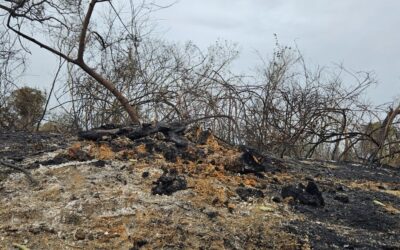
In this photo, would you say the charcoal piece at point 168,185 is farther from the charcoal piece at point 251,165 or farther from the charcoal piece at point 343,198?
the charcoal piece at point 343,198

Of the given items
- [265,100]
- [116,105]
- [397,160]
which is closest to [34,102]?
[116,105]

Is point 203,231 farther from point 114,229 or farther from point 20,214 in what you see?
point 20,214

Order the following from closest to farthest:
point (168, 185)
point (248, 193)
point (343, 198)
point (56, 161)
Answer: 1. point (168, 185)
2. point (248, 193)
3. point (343, 198)
4. point (56, 161)

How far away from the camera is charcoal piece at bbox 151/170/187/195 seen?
3.60 m

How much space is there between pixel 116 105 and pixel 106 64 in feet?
6.63

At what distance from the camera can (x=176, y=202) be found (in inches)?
137

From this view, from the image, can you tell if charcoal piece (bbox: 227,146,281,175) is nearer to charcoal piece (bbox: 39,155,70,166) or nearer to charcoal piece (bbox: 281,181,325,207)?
charcoal piece (bbox: 281,181,325,207)

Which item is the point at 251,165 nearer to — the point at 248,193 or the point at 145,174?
the point at 248,193

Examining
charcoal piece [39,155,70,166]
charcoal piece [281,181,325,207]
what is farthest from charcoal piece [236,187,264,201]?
charcoal piece [39,155,70,166]

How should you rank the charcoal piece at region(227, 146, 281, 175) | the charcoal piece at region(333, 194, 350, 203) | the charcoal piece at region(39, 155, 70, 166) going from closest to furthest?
the charcoal piece at region(333, 194, 350, 203), the charcoal piece at region(39, 155, 70, 166), the charcoal piece at region(227, 146, 281, 175)

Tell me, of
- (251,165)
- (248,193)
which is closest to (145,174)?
(248,193)

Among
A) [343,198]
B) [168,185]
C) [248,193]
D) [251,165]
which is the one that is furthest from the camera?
[251,165]

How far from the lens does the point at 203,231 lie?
3160mm

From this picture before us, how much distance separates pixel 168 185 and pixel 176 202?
0.75ft
